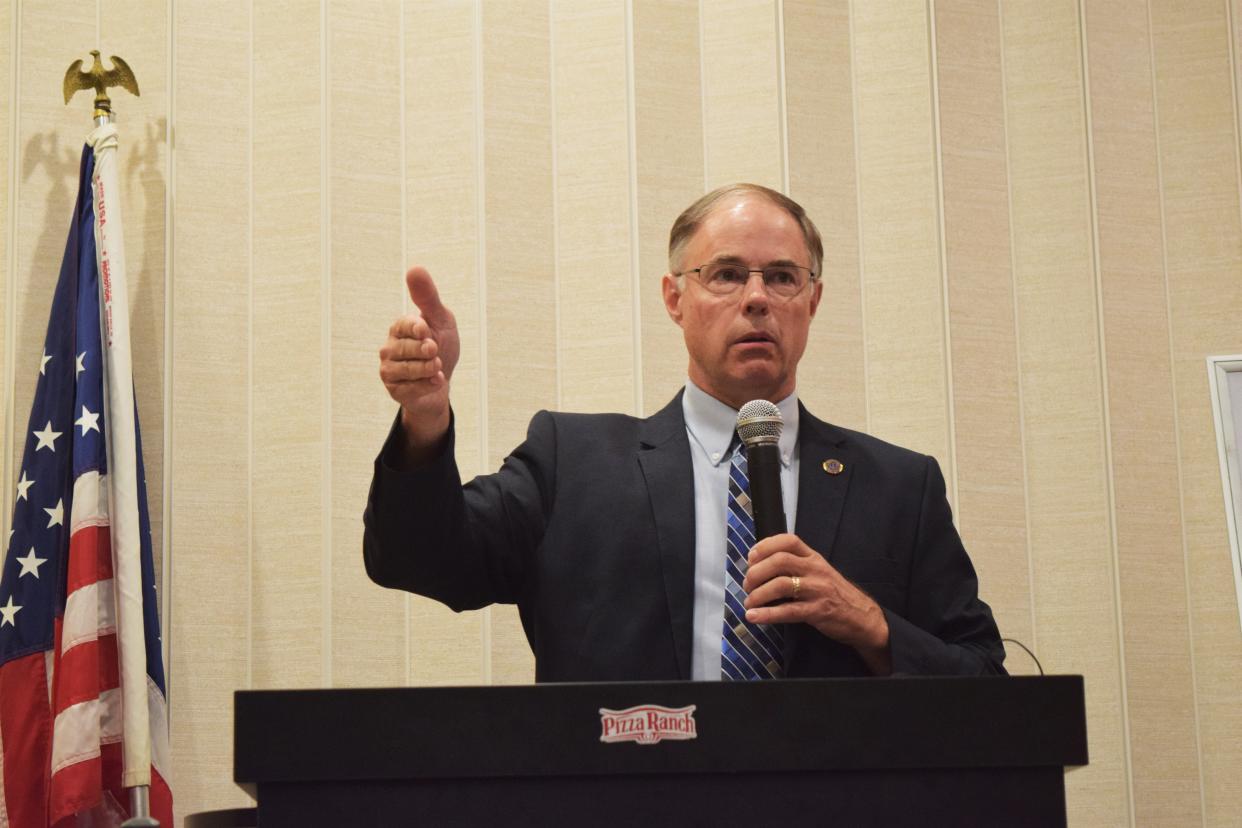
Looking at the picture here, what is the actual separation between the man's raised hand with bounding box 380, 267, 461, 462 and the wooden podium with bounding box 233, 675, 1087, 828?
0.59 meters

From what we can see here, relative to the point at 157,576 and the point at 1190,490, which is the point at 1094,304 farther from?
the point at 157,576

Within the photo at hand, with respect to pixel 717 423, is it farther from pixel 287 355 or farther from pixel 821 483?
pixel 287 355

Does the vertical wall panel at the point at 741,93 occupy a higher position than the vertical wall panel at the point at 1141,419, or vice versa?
the vertical wall panel at the point at 741,93

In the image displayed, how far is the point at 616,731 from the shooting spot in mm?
1380

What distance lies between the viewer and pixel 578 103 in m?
4.00

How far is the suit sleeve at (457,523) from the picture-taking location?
204 cm

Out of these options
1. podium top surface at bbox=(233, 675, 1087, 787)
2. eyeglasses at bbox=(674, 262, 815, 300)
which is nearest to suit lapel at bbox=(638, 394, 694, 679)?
eyeglasses at bbox=(674, 262, 815, 300)

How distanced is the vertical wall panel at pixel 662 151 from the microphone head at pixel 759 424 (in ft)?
5.91

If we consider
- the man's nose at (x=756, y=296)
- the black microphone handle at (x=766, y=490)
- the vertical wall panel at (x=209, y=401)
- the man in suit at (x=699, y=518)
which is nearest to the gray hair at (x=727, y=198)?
the man in suit at (x=699, y=518)

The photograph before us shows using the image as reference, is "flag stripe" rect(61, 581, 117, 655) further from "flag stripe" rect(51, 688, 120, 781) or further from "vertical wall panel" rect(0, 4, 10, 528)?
"vertical wall panel" rect(0, 4, 10, 528)

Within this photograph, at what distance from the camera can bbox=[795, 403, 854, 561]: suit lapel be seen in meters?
2.31

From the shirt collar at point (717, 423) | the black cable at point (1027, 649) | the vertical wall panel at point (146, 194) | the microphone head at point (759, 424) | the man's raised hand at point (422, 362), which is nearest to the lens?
the man's raised hand at point (422, 362)

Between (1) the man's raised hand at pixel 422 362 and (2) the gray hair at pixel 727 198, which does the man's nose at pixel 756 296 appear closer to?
(2) the gray hair at pixel 727 198

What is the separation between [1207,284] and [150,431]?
2.91 meters
